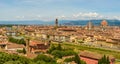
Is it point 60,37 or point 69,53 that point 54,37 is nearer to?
point 60,37

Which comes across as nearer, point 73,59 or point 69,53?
point 73,59

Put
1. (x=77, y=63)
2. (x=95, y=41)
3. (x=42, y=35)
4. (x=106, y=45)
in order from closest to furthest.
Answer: (x=77, y=63), (x=106, y=45), (x=95, y=41), (x=42, y=35)

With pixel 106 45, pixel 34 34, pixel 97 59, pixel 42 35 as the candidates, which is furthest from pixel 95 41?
pixel 97 59

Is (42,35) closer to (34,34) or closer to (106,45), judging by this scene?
(34,34)

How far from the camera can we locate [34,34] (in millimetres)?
78312

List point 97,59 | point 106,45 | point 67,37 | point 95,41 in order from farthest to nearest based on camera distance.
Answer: point 67,37, point 95,41, point 106,45, point 97,59

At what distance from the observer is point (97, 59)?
3020cm

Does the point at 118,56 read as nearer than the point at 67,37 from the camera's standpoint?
Yes

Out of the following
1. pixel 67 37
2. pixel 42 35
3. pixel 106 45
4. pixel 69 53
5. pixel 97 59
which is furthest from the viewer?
pixel 42 35

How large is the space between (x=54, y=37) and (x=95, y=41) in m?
13.9

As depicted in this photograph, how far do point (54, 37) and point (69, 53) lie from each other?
119ft

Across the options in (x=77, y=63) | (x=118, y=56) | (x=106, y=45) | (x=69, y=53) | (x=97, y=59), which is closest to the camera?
(x=77, y=63)

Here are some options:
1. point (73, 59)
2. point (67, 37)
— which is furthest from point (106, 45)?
point (73, 59)

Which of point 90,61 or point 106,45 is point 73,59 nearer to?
point 90,61
